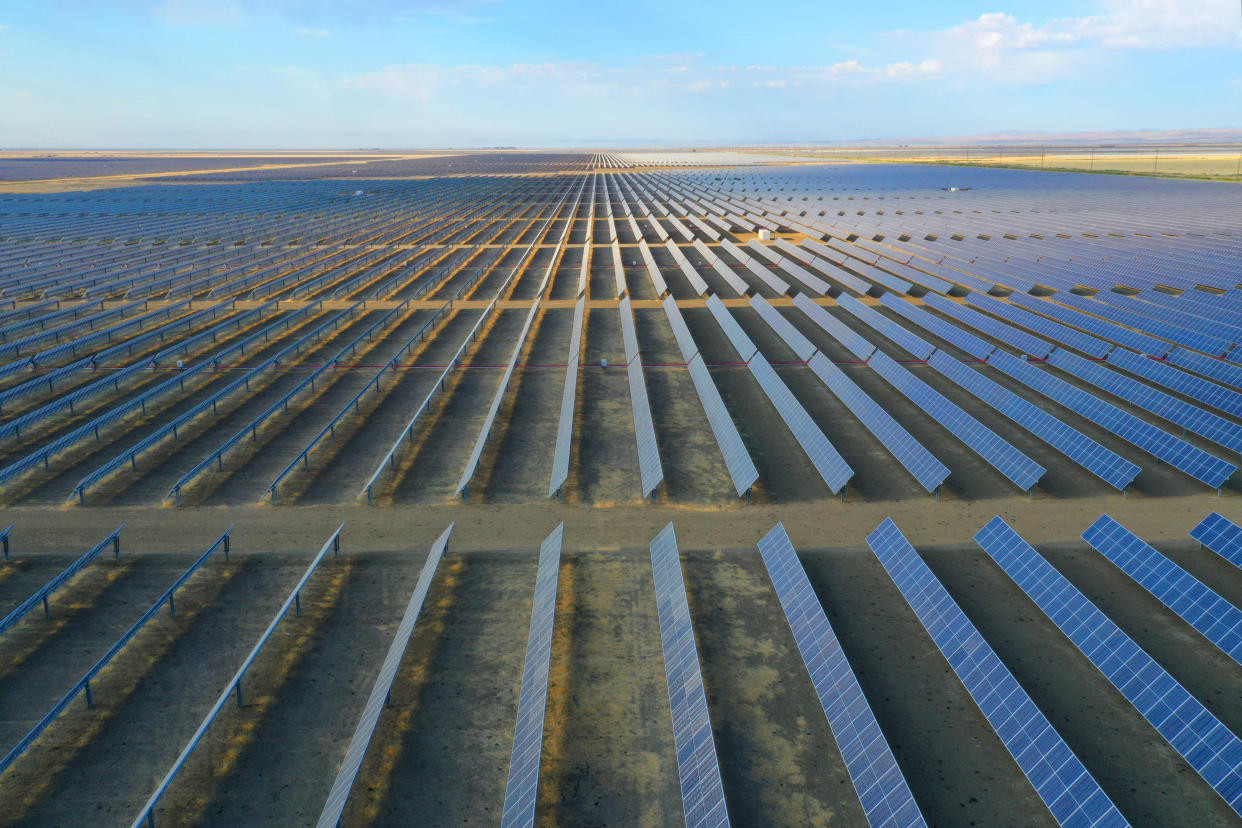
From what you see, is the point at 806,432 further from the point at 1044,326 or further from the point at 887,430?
the point at 1044,326

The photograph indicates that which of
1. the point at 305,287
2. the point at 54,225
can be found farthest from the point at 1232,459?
the point at 54,225

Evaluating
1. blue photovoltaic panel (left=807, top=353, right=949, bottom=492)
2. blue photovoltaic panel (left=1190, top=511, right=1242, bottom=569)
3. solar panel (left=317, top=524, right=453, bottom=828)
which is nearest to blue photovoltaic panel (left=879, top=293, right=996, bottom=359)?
blue photovoltaic panel (left=807, top=353, right=949, bottom=492)

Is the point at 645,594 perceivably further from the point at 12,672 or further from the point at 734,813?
the point at 12,672

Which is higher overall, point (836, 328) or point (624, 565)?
point (836, 328)

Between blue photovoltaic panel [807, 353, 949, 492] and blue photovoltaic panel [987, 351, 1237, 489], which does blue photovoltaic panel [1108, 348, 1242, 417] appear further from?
blue photovoltaic panel [807, 353, 949, 492]

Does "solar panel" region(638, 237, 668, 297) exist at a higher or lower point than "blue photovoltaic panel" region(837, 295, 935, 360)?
higher

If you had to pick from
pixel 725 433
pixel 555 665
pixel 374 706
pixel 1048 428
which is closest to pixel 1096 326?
pixel 1048 428
